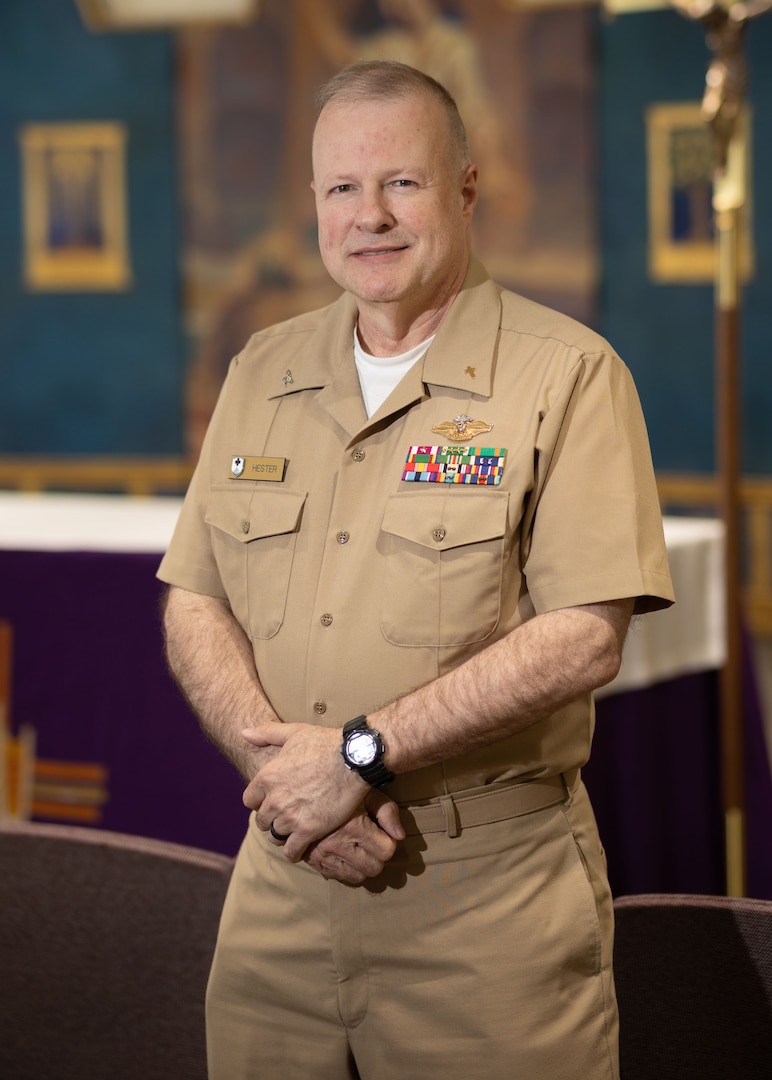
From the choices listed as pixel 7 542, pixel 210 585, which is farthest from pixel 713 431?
pixel 210 585

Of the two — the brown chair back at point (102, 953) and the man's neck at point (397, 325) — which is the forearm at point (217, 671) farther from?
the man's neck at point (397, 325)

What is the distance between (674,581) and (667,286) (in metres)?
4.65

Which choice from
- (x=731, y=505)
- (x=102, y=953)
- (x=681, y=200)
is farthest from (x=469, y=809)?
(x=681, y=200)

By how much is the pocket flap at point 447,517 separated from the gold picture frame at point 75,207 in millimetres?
7381

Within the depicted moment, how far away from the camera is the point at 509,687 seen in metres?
1.70

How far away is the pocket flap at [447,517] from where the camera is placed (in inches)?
69.5

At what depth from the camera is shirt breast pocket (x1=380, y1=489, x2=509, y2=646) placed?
5.82ft

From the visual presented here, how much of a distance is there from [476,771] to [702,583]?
6.58 ft

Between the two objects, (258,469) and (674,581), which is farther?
(674,581)

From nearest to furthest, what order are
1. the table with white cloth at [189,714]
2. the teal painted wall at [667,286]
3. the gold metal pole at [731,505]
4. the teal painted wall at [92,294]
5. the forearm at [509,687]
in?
1. the forearm at [509,687]
2. the table with white cloth at [189,714]
3. the gold metal pole at [731,505]
4. the teal painted wall at [667,286]
5. the teal painted wall at [92,294]

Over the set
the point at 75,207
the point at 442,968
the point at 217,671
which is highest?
the point at 75,207

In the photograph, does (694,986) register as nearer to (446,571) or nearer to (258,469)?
(446,571)

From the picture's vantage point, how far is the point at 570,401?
1767 millimetres

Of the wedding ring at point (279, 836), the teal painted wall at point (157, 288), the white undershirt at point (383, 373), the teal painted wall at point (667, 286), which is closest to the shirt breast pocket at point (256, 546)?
the white undershirt at point (383, 373)
